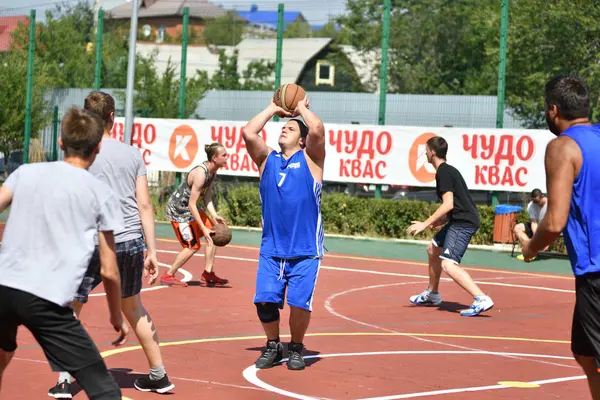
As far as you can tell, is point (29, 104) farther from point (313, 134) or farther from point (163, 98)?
point (313, 134)

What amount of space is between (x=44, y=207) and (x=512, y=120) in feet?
94.7

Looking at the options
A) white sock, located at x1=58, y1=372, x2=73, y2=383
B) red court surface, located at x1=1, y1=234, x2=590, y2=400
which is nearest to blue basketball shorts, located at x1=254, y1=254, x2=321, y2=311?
red court surface, located at x1=1, y1=234, x2=590, y2=400

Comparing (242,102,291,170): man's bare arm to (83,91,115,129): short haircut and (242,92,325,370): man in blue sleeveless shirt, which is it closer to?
(242,92,325,370): man in blue sleeveless shirt

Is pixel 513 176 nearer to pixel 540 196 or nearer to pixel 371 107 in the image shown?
pixel 540 196

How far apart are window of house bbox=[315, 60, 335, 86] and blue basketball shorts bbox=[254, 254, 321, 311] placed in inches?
2365

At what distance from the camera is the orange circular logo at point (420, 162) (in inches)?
894

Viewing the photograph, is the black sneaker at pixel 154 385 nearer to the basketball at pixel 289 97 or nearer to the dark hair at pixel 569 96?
the basketball at pixel 289 97

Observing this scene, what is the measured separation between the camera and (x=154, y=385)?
7.57 meters

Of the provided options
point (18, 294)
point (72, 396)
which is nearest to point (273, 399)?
point (72, 396)

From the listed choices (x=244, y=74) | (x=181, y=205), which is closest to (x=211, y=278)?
(x=181, y=205)

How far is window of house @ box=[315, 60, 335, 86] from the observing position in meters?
68.9

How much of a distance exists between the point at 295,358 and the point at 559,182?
3.70m

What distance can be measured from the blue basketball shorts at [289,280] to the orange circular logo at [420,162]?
1409cm

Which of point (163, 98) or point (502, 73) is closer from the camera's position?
point (502, 73)
